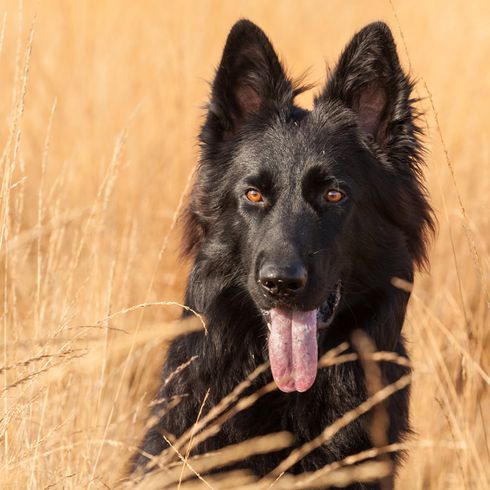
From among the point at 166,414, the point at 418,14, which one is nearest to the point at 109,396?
the point at 166,414

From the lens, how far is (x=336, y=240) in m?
3.68

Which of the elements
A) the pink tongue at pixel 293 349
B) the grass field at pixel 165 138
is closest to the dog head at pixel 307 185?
the pink tongue at pixel 293 349

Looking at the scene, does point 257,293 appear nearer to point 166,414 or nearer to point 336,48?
point 166,414

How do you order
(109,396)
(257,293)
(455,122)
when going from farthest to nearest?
(455,122)
(109,396)
(257,293)

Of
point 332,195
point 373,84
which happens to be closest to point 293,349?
point 332,195

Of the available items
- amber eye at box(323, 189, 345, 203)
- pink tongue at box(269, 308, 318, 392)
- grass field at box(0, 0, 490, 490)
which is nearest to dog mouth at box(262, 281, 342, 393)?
pink tongue at box(269, 308, 318, 392)

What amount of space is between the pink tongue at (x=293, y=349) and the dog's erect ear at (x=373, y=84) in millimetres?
1010

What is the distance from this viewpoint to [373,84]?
3.97 metres

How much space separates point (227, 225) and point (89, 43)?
13.8ft

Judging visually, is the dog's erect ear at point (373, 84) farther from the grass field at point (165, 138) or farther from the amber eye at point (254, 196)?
the grass field at point (165, 138)

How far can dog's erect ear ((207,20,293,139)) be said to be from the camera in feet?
13.0

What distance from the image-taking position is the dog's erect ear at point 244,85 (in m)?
3.95

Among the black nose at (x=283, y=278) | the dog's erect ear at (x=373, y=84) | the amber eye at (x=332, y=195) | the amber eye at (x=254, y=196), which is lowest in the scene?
the black nose at (x=283, y=278)

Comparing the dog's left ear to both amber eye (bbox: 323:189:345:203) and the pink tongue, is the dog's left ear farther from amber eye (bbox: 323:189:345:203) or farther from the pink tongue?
the pink tongue
